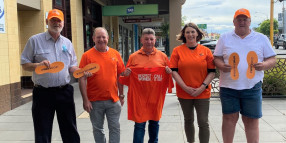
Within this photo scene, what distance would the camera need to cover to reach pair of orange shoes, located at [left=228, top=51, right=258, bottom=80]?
3223 mm

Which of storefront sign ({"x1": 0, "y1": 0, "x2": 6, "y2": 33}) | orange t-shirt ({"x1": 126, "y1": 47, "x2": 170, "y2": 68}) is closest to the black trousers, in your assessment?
orange t-shirt ({"x1": 126, "y1": 47, "x2": 170, "y2": 68})

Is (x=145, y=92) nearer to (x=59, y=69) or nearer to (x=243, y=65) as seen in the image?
(x=59, y=69)

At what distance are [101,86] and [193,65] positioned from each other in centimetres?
122

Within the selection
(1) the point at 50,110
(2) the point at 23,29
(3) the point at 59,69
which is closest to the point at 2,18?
(2) the point at 23,29

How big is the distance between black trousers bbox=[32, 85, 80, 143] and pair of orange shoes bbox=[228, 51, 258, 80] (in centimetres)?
202

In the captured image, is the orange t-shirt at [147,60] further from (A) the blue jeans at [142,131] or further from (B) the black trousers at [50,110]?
(B) the black trousers at [50,110]

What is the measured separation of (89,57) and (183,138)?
2.26m

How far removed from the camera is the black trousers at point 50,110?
A: 327 cm

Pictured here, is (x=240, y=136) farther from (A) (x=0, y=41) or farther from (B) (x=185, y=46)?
(A) (x=0, y=41)

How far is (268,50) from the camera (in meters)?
3.31

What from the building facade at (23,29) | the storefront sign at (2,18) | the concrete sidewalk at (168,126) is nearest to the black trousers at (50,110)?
the concrete sidewalk at (168,126)

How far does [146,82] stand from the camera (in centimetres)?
360

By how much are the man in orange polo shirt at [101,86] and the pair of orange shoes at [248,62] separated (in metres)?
1.42

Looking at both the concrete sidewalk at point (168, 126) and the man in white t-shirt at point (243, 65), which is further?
the concrete sidewalk at point (168, 126)
